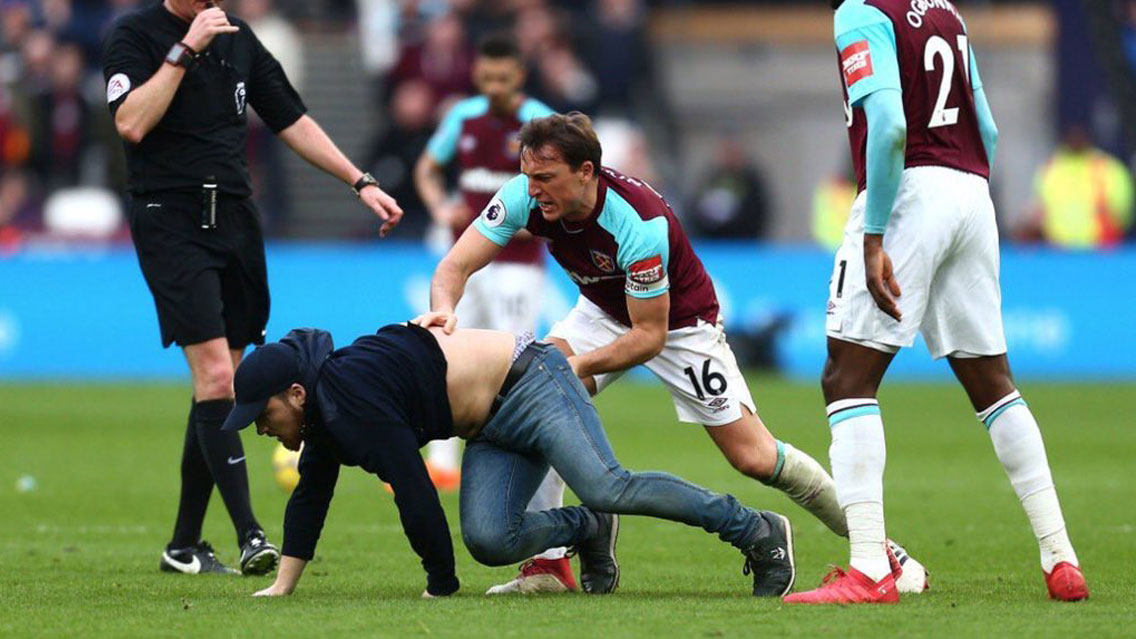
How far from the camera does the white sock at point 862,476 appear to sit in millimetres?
7055

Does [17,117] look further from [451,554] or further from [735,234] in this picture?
[451,554]

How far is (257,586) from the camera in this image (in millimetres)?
7688

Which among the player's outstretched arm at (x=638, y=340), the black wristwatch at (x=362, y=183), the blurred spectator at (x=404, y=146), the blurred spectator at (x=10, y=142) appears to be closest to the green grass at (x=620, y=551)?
the player's outstretched arm at (x=638, y=340)

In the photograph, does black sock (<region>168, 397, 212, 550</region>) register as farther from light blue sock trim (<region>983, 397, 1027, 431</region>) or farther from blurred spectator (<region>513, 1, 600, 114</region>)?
blurred spectator (<region>513, 1, 600, 114</region>)

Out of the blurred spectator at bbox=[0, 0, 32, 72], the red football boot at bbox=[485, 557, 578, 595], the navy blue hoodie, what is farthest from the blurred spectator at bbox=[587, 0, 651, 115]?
the navy blue hoodie

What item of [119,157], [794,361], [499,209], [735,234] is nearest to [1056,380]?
[794,361]

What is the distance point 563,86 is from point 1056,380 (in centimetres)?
646

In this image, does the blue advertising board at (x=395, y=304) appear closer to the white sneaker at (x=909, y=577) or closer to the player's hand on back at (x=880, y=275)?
the white sneaker at (x=909, y=577)

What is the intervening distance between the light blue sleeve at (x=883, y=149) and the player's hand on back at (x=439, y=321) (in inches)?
62.1

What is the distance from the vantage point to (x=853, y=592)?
6.99 metres

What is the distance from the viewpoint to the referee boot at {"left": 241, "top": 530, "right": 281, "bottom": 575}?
→ 798 cm

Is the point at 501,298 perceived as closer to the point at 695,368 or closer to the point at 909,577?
the point at 695,368

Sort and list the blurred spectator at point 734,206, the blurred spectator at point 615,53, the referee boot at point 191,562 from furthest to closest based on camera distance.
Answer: the blurred spectator at point 615,53
the blurred spectator at point 734,206
the referee boot at point 191,562

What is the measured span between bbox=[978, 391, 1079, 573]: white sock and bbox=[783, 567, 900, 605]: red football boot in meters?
0.60
